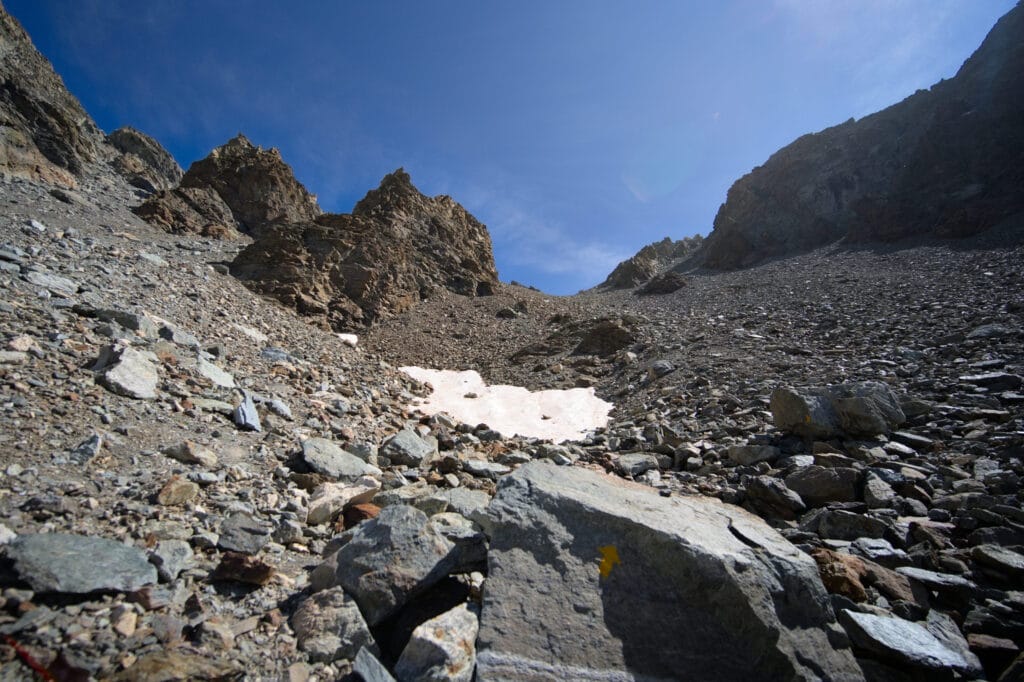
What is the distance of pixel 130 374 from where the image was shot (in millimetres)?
4531

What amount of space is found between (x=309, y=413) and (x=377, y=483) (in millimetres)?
2320

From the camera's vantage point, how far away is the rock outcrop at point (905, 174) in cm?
3016

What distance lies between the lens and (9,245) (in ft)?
23.6

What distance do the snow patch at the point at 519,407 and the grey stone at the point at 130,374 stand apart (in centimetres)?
596

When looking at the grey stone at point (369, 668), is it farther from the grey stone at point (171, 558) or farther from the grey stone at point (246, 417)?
the grey stone at point (246, 417)

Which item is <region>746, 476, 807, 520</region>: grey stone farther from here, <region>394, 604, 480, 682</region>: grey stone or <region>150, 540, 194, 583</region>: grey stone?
<region>150, 540, 194, 583</region>: grey stone

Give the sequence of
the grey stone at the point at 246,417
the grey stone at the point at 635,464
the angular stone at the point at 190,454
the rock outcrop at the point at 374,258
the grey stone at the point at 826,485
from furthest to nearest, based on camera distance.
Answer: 1. the rock outcrop at the point at 374,258
2. the grey stone at the point at 635,464
3. the grey stone at the point at 246,417
4. the grey stone at the point at 826,485
5. the angular stone at the point at 190,454

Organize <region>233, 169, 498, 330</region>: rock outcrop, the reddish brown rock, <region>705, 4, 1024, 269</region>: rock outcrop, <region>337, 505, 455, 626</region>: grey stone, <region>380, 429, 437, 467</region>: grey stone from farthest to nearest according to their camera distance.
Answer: <region>705, 4, 1024, 269</region>: rock outcrop < <region>233, 169, 498, 330</region>: rock outcrop < <region>380, 429, 437, 467</region>: grey stone < the reddish brown rock < <region>337, 505, 455, 626</region>: grey stone

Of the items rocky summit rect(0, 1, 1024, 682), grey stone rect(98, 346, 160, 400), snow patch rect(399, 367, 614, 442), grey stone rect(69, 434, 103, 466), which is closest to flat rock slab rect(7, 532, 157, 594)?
rocky summit rect(0, 1, 1024, 682)

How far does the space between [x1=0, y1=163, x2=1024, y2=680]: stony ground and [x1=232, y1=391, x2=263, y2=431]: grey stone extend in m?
0.04

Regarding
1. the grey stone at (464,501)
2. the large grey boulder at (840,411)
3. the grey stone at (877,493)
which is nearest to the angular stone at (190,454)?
the grey stone at (464,501)

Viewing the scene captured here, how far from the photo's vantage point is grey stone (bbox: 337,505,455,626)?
2416 mm

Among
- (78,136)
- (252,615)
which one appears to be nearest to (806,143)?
(252,615)

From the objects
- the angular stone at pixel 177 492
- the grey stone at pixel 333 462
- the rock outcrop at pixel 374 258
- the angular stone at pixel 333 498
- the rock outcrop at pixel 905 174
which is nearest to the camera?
the angular stone at pixel 177 492
